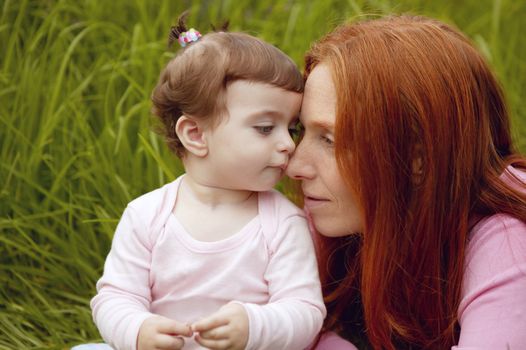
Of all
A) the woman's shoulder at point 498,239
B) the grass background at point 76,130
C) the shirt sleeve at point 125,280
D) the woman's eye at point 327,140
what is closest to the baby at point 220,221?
the shirt sleeve at point 125,280

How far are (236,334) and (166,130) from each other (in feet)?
1.94

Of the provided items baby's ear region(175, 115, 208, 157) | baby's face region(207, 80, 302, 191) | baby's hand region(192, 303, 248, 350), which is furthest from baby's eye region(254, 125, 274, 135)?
baby's hand region(192, 303, 248, 350)

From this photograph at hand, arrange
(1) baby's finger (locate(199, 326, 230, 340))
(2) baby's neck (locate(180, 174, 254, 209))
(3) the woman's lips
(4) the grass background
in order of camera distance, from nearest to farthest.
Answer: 1. (1) baby's finger (locate(199, 326, 230, 340))
2. (2) baby's neck (locate(180, 174, 254, 209))
3. (3) the woman's lips
4. (4) the grass background

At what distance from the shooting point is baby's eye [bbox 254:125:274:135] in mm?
1990

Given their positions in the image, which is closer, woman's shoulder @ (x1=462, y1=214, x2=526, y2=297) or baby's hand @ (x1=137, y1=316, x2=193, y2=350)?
baby's hand @ (x1=137, y1=316, x2=193, y2=350)

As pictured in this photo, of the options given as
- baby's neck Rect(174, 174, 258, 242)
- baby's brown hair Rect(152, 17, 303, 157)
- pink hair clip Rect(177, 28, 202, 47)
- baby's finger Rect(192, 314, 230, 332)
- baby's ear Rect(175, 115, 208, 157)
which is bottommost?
baby's finger Rect(192, 314, 230, 332)

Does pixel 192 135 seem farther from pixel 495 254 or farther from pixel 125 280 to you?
pixel 495 254

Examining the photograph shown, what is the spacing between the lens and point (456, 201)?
213 cm

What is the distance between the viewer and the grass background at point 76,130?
2.81 metres

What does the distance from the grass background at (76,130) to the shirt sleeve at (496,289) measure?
1.03 metres

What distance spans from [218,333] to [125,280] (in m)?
0.32

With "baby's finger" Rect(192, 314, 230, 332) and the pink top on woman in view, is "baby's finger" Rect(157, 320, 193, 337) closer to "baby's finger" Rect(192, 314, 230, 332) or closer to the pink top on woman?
"baby's finger" Rect(192, 314, 230, 332)

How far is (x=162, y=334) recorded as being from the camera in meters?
1.86

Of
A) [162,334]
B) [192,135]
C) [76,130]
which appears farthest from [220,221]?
[76,130]
